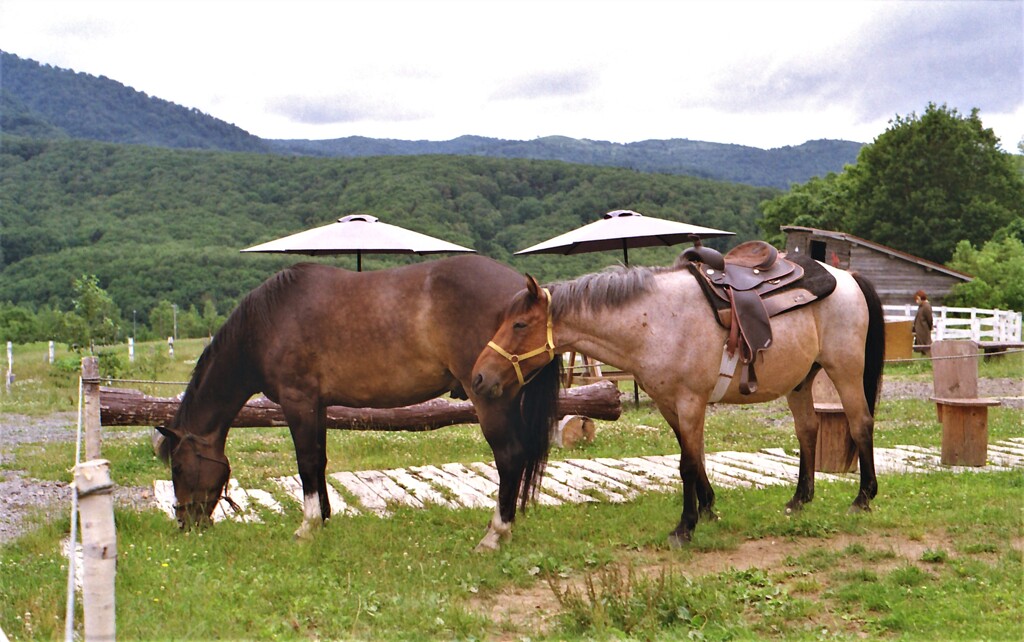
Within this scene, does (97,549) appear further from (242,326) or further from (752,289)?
(752,289)

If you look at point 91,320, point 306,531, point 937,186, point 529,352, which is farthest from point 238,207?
point 529,352

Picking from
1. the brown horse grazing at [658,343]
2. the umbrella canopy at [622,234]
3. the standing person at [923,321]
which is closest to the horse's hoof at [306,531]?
the brown horse grazing at [658,343]

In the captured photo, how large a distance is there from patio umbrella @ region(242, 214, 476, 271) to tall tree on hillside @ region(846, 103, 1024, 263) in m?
38.4

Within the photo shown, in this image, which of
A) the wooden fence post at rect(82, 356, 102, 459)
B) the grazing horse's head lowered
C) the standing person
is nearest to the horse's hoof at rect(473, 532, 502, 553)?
the grazing horse's head lowered

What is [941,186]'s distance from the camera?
43.6 meters

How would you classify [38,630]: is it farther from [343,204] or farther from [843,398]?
[343,204]

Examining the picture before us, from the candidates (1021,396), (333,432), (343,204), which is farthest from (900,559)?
(343,204)

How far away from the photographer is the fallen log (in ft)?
29.4

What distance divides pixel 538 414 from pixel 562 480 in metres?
2.30

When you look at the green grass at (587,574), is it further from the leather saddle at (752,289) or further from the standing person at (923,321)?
the standing person at (923,321)

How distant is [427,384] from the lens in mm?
6137

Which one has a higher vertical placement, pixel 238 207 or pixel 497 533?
pixel 238 207

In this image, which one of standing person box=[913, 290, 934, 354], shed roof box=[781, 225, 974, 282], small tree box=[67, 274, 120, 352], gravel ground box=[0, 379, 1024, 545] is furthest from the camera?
shed roof box=[781, 225, 974, 282]

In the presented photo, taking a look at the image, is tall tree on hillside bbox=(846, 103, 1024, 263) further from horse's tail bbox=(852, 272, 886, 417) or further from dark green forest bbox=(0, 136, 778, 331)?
horse's tail bbox=(852, 272, 886, 417)
